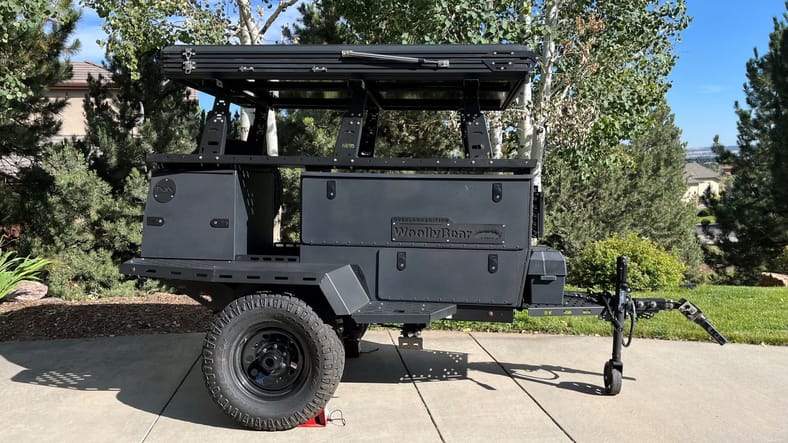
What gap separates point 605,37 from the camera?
28.2ft

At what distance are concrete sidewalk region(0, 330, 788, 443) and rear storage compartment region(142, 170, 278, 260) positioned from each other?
112cm

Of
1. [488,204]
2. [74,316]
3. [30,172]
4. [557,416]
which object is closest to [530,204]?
[488,204]

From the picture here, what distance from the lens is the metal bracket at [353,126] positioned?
411cm

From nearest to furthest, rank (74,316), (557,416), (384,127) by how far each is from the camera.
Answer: (557,416), (74,316), (384,127)

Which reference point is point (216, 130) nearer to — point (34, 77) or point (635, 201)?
point (34, 77)

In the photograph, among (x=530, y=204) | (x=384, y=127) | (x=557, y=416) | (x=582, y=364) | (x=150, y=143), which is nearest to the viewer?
(x=530, y=204)

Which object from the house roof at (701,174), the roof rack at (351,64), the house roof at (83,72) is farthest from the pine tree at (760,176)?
the house roof at (701,174)

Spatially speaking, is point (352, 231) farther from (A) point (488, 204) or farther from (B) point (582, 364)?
(B) point (582, 364)

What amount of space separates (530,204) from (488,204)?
260mm

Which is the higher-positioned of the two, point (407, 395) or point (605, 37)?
point (605, 37)

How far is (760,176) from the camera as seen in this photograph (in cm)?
1858

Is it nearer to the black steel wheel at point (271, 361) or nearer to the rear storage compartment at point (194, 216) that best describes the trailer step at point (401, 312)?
the black steel wheel at point (271, 361)

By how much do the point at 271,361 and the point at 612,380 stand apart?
2.46 metres

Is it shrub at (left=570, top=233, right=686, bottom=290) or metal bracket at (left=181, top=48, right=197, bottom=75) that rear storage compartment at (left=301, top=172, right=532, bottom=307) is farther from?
shrub at (left=570, top=233, right=686, bottom=290)
